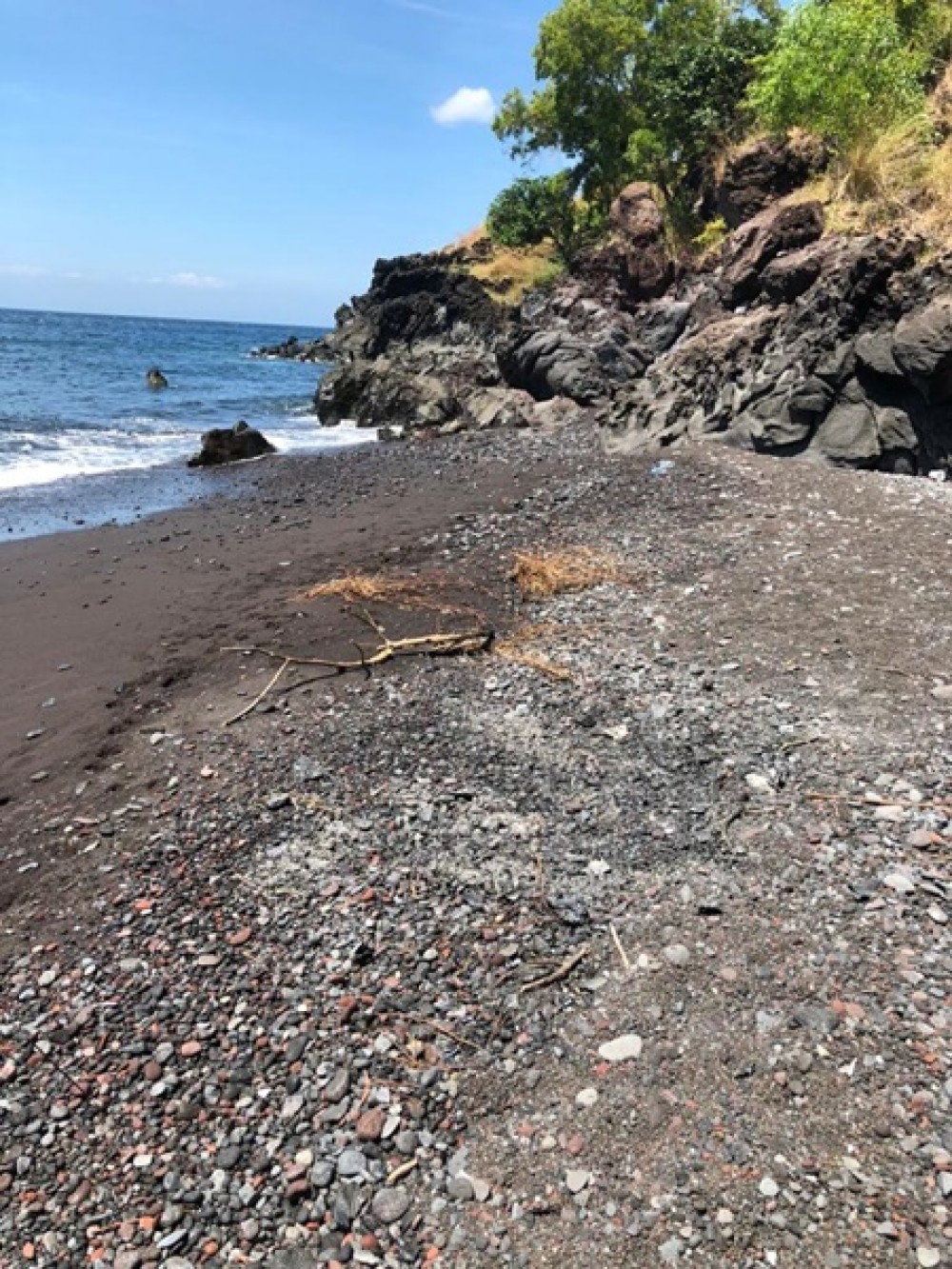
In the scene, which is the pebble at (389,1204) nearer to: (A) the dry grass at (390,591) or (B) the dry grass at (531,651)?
(B) the dry grass at (531,651)

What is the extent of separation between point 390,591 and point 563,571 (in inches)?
79.3

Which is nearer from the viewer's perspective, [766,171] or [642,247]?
[766,171]

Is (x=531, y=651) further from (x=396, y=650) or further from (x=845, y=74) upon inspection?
(x=845, y=74)

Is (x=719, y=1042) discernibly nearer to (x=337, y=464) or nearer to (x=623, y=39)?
(x=337, y=464)

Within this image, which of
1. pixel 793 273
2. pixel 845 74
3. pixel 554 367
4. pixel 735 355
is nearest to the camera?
pixel 735 355

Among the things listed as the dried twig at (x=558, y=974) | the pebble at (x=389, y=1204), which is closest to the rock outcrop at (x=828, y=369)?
the dried twig at (x=558, y=974)

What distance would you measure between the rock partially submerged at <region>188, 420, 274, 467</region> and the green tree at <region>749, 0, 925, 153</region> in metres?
15.6

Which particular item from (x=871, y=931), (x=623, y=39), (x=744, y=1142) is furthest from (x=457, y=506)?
(x=623, y=39)

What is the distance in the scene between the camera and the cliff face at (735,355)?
1326 centimetres

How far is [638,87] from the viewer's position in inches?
1444

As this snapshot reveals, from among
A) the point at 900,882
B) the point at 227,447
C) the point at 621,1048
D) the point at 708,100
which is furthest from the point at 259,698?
the point at 708,100

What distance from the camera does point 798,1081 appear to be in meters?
3.75

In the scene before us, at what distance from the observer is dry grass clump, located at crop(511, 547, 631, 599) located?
9641 mm

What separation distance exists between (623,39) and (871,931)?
134 ft
